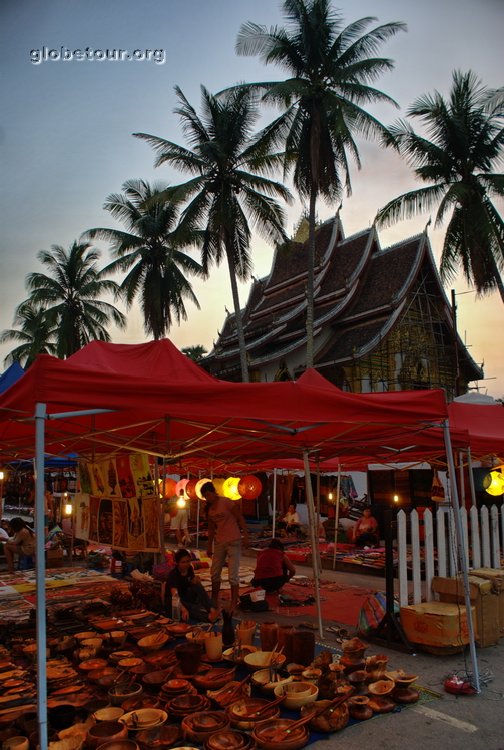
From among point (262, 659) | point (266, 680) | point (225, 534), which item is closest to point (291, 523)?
point (225, 534)

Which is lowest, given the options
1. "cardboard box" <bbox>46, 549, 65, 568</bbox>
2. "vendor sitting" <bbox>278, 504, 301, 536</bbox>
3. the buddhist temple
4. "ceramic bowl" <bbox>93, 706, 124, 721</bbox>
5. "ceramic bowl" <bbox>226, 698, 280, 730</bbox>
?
"vendor sitting" <bbox>278, 504, 301, 536</bbox>

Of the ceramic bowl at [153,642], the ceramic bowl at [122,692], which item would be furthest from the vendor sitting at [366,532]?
the ceramic bowl at [122,692]

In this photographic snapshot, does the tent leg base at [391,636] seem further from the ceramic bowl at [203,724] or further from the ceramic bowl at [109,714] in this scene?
the ceramic bowl at [109,714]

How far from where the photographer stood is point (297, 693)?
4.33m

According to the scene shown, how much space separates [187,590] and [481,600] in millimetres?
3643

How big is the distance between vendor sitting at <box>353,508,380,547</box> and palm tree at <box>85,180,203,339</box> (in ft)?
48.5

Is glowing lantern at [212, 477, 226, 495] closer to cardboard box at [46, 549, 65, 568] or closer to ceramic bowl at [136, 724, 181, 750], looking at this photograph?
cardboard box at [46, 549, 65, 568]

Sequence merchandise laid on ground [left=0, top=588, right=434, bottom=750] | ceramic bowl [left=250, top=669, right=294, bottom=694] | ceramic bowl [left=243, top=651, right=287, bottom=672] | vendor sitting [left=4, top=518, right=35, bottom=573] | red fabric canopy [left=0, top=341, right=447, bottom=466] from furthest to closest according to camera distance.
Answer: vendor sitting [left=4, top=518, right=35, bottom=573]
ceramic bowl [left=243, top=651, right=287, bottom=672]
ceramic bowl [left=250, top=669, right=294, bottom=694]
red fabric canopy [left=0, top=341, right=447, bottom=466]
merchandise laid on ground [left=0, top=588, right=434, bottom=750]

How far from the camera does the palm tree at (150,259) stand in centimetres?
2589

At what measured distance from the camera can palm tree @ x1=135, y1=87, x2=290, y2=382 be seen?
20047 mm

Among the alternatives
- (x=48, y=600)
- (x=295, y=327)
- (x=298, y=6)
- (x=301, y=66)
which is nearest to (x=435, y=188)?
(x=301, y=66)

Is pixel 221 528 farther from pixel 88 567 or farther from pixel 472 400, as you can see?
pixel 472 400

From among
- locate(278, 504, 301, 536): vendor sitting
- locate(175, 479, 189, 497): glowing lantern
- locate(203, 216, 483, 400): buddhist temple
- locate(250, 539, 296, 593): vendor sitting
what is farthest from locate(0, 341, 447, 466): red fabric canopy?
locate(203, 216, 483, 400): buddhist temple

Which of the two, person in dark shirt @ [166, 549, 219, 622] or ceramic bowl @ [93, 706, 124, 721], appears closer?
ceramic bowl @ [93, 706, 124, 721]
